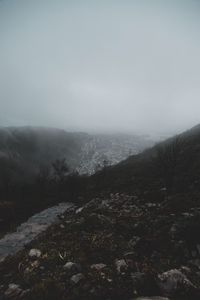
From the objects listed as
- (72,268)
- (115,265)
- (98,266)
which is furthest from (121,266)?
(72,268)

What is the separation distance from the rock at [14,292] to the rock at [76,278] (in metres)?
1.41

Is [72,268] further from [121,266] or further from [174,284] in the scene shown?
[174,284]

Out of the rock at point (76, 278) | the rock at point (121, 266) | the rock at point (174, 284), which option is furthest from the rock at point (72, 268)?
the rock at point (174, 284)

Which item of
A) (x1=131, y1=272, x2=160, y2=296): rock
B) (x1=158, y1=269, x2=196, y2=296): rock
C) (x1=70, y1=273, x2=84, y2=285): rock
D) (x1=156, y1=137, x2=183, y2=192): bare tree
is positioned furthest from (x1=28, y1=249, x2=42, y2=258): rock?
(x1=156, y1=137, x2=183, y2=192): bare tree

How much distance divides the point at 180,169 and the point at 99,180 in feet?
78.2

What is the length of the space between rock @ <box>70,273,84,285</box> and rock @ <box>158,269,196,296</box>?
2.37m

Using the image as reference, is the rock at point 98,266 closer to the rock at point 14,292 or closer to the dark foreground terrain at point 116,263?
the dark foreground terrain at point 116,263

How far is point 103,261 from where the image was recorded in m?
10.6

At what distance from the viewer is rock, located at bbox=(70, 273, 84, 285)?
29.4 ft

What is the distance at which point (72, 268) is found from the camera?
987 centimetres

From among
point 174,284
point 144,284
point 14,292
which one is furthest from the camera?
point 14,292

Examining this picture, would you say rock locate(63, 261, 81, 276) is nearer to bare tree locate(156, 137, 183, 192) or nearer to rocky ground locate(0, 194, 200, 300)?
rocky ground locate(0, 194, 200, 300)

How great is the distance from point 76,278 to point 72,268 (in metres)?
0.80

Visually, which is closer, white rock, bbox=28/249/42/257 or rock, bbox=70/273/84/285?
rock, bbox=70/273/84/285
